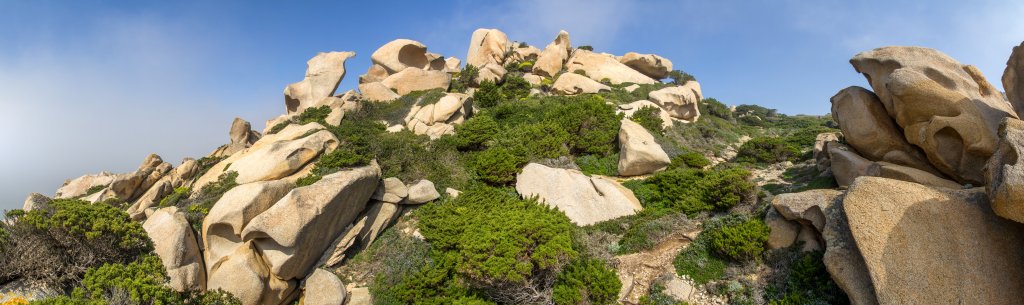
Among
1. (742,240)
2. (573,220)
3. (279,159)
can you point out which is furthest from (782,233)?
(279,159)

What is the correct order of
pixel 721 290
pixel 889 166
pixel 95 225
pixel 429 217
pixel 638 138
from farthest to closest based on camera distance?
pixel 638 138, pixel 429 217, pixel 889 166, pixel 721 290, pixel 95 225

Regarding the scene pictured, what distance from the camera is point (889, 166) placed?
1445cm

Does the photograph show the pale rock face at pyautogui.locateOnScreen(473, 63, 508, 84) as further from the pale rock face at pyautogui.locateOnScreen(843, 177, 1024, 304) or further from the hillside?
the pale rock face at pyautogui.locateOnScreen(843, 177, 1024, 304)

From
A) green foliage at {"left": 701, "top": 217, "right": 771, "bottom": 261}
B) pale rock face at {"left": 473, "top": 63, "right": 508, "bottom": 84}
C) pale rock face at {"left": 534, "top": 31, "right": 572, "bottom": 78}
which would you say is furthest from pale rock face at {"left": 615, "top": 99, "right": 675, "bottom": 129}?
green foliage at {"left": 701, "top": 217, "right": 771, "bottom": 261}

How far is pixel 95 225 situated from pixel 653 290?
15185 millimetres

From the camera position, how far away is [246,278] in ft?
41.7

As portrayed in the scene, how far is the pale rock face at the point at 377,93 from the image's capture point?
3566 centimetres

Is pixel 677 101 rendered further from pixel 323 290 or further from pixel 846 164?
pixel 323 290

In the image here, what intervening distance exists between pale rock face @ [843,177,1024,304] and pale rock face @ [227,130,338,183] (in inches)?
788

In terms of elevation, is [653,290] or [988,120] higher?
[988,120]

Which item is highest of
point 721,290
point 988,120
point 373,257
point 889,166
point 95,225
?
point 988,120

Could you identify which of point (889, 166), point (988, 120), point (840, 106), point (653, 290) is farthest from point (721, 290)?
point (840, 106)

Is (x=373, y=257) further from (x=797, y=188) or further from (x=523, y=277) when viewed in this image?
(x=797, y=188)

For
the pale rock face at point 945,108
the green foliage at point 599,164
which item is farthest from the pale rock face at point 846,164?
the green foliage at point 599,164
